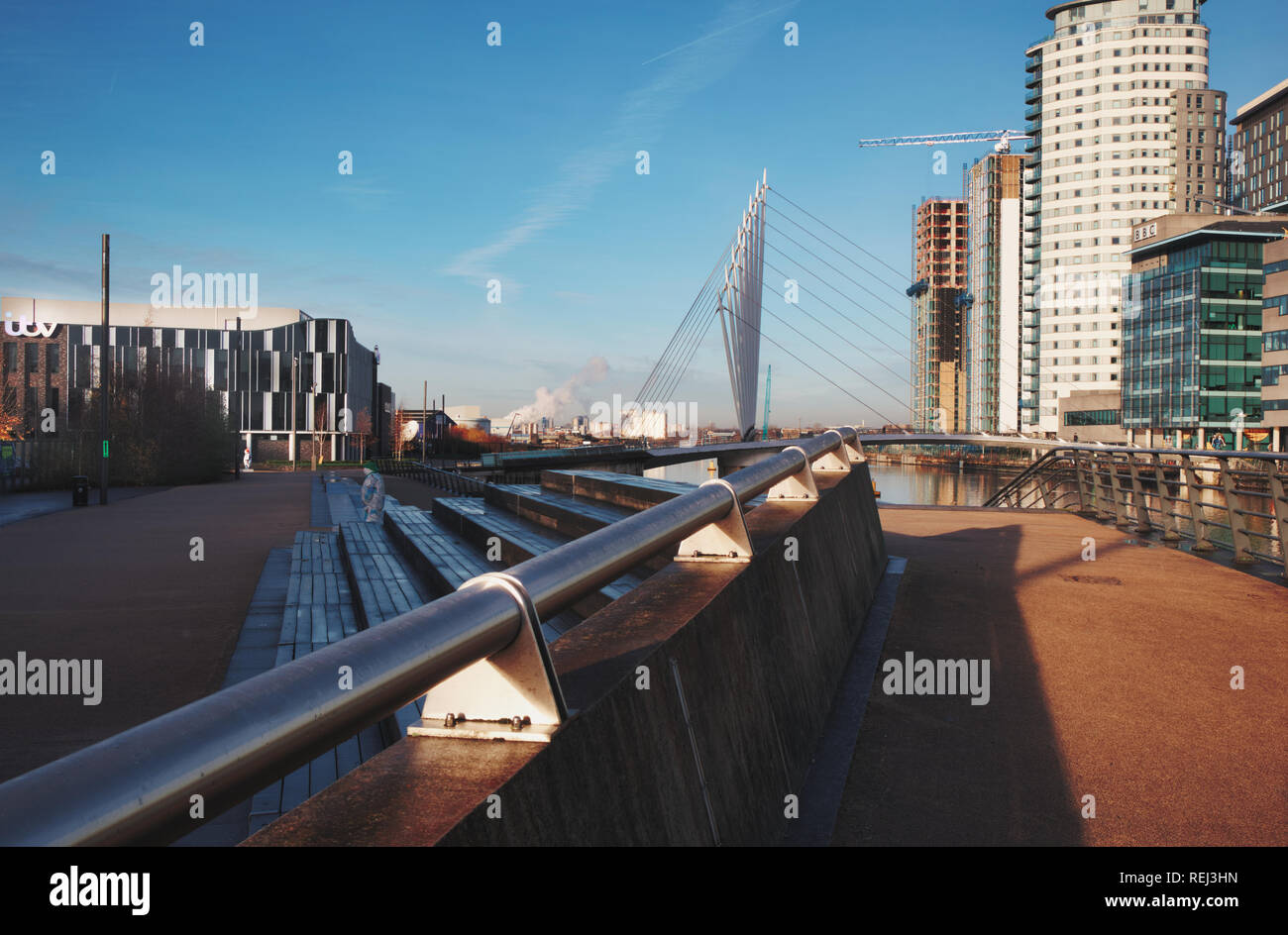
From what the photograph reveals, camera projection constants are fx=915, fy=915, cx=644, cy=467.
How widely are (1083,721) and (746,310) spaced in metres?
35.8

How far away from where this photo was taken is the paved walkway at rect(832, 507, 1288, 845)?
3.47m

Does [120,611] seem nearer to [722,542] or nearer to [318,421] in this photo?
[722,542]

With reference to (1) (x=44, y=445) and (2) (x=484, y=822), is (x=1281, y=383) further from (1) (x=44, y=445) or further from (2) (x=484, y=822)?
(2) (x=484, y=822)

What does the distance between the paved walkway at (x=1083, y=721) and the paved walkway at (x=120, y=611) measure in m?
4.02

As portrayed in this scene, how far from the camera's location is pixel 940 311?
186 meters

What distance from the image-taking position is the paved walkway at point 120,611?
509 cm

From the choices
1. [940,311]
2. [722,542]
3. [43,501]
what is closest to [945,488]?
[43,501]

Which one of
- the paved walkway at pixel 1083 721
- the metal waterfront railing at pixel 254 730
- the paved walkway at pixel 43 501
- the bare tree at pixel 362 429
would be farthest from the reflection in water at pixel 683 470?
the bare tree at pixel 362 429

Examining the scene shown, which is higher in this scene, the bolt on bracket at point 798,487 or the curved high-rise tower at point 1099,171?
the curved high-rise tower at point 1099,171

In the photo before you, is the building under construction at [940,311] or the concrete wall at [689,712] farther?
the building under construction at [940,311]

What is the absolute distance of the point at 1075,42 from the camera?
124 m

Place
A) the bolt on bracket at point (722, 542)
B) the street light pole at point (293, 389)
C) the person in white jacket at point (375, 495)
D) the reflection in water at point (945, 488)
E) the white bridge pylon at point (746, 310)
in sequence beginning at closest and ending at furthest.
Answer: the bolt on bracket at point (722, 542)
the person in white jacket at point (375, 495)
the white bridge pylon at point (746, 310)
the reflection in water at point (945, 488)
the street light pole at point (293, 389)

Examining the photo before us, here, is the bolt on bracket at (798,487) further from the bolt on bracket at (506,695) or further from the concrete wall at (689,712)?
the bolt on bracket at (506,695)
